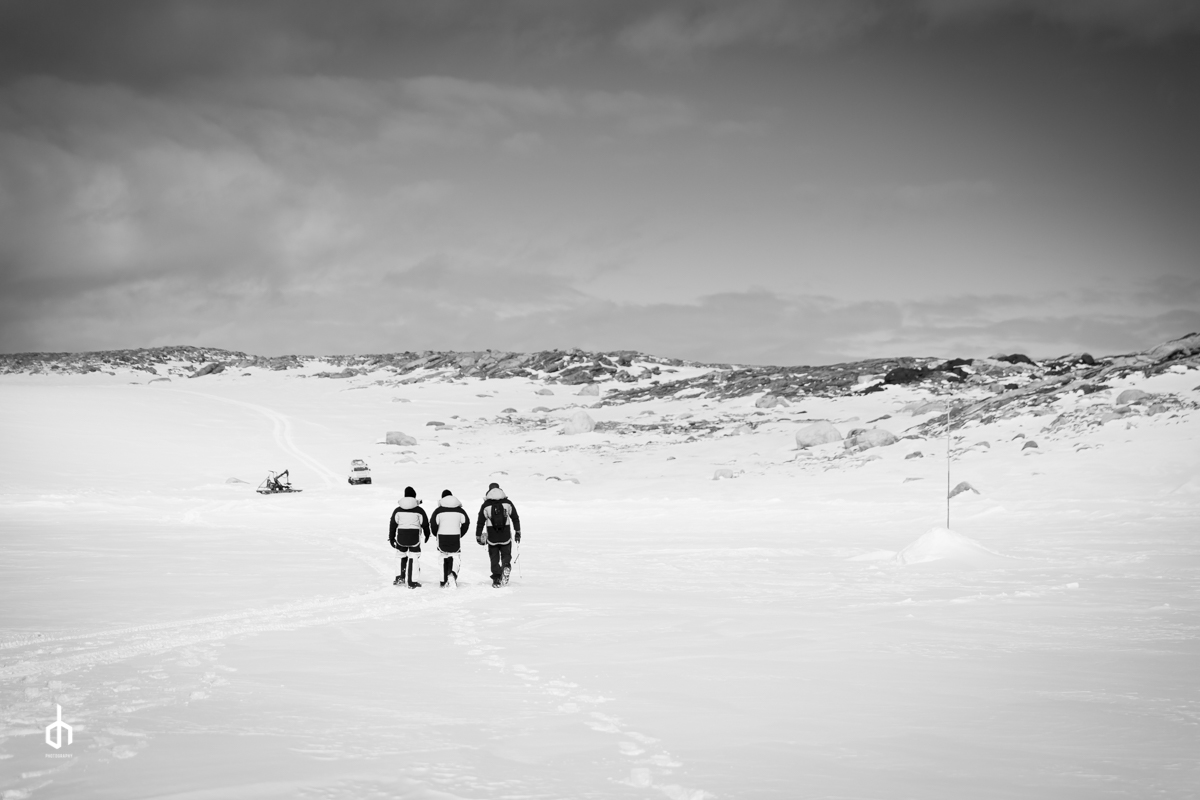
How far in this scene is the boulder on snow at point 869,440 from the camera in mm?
34781

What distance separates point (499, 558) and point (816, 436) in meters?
26.1

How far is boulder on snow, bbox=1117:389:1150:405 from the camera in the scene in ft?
103

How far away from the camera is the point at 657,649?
8.66 meters

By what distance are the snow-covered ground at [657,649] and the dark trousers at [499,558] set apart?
497 millimetres

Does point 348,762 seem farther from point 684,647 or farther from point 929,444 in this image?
point 929,444

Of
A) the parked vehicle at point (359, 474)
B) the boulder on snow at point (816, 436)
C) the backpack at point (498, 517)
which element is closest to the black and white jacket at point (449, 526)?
the backpack at point (498, 517)

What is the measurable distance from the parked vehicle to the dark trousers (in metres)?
25.8

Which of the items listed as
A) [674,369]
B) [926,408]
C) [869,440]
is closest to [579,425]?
[926,408]

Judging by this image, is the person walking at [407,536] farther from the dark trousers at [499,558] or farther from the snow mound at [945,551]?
the snow mound at [945,551]

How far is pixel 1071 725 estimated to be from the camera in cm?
599

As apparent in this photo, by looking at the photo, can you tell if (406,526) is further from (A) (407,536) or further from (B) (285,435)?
(B) (285,435)

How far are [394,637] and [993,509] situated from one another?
1750 cm

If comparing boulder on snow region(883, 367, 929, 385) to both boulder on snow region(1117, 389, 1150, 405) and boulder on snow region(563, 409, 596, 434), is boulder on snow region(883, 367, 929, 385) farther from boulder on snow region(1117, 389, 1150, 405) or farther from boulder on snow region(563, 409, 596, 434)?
boulder on snow region(1117, 389, 1150, 405)

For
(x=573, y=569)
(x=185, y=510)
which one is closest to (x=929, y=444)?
(x=573, y=569)
